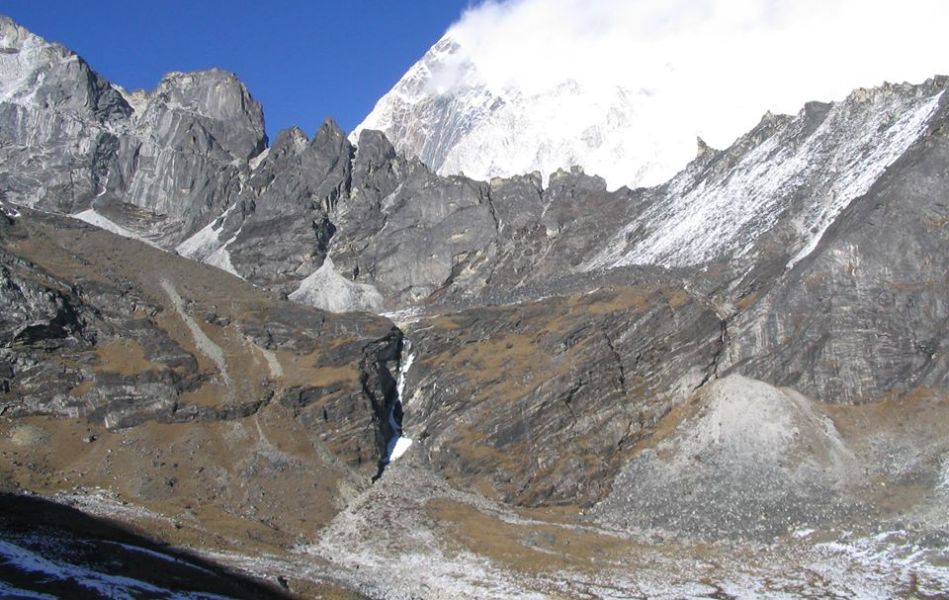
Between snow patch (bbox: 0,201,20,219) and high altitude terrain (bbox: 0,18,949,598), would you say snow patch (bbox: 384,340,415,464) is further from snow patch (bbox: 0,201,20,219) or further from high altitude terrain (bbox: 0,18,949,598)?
snow patch (bbox: 0,201,20,219)

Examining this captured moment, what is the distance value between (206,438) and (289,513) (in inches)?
633

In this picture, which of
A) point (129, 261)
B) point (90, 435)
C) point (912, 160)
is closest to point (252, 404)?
point (90, 435)

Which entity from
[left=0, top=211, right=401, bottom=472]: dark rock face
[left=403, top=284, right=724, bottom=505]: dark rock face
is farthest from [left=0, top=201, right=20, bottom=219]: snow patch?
[left=403, top=284, right=724, bottom=505]: dark rock face

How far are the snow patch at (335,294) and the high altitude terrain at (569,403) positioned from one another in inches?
959

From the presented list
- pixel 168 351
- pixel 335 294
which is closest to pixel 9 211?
pixel 335 294

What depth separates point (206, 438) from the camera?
109m

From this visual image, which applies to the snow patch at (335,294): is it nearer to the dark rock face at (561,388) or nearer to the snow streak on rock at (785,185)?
the snow streak on rock at (785,185)

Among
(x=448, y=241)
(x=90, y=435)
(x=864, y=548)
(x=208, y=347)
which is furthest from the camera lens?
(x=448, y=241)

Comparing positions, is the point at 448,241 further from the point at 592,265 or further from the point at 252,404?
the point at 252,404

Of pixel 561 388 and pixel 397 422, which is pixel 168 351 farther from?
pixel 561 388

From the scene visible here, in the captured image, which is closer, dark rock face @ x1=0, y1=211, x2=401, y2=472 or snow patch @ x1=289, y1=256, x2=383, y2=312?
dark rock face @ x1=0, y1=211, x2=401, y2=472

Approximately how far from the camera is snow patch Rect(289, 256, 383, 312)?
584 feet

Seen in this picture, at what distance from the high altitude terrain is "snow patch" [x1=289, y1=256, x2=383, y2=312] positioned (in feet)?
79.9

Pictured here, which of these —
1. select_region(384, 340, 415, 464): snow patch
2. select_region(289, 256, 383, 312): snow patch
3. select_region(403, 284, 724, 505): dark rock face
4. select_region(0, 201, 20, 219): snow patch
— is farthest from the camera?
select_region(289, 256, 383, 312): snow patch
